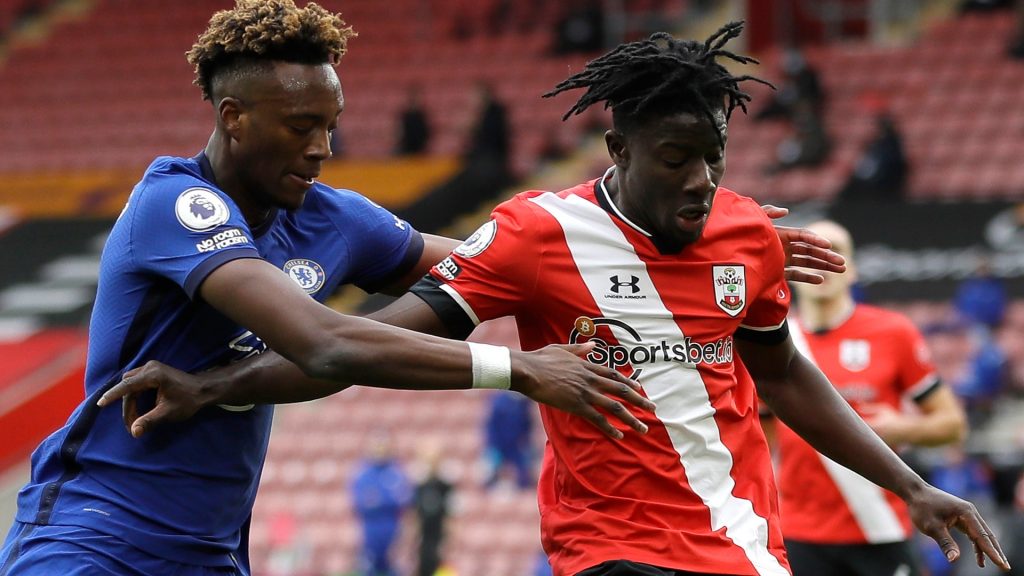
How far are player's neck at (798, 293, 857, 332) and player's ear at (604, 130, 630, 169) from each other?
3337 millimetres

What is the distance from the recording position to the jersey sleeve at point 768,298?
14.0ft

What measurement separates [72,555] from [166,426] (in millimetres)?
392

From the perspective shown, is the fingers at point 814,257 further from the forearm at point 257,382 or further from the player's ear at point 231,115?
the player's ear at point 231,115

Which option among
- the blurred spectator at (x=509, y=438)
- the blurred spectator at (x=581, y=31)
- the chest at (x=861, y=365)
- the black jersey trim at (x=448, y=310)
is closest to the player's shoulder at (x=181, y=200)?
the black jersey trim at (x=448, y=310)

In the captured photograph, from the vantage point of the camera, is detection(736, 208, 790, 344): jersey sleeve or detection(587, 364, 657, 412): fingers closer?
detection(587, 364, 657, 412): fingers

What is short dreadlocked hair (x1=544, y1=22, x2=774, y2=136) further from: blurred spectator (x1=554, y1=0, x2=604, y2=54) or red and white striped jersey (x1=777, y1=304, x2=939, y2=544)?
blurred spectator (x1=554, y1=0, x2=604, y2=54)

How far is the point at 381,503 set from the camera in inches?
586

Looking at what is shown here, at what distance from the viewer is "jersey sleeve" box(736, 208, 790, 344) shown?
14.0 ft

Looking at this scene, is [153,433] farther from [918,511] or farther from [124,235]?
[918,511]

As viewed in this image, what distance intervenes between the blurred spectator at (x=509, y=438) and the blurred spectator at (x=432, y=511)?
2.34ft

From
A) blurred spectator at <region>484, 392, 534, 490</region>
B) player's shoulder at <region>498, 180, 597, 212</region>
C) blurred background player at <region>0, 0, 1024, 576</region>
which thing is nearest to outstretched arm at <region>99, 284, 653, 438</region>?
player's shoulder at <region>498, 180, 597, 212</region>

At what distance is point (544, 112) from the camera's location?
69.8 ft

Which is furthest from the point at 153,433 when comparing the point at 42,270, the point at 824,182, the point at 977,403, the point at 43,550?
the point at 42,270

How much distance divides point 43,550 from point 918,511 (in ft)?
7.74
